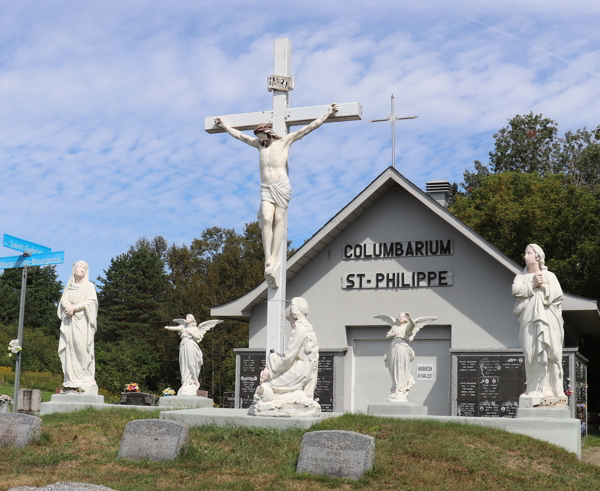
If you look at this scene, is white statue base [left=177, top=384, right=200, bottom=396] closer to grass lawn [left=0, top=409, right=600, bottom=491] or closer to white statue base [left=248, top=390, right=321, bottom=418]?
grass lawn [left=0, top=409, right=600, bottom=491]

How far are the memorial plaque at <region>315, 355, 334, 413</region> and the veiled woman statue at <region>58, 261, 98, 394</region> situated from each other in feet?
21.3

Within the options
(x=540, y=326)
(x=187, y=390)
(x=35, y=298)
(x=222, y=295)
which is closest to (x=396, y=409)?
(x=540, y=326)

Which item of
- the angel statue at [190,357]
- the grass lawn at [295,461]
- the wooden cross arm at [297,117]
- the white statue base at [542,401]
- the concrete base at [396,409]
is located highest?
the wooden cross arm at [297,117]

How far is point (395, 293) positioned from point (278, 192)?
8126 millimetres

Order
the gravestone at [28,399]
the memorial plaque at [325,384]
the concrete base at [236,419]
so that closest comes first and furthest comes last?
the concrete base at [236,419] → the memorial plaque at [325,384] → the gravestone at [28,399]

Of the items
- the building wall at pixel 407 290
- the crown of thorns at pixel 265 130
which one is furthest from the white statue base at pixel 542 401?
the building wall at pixel 407 290

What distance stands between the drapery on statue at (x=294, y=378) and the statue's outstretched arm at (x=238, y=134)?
302 centimetres

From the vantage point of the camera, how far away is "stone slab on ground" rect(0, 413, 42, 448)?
10922mm

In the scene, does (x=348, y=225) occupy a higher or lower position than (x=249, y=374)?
higher

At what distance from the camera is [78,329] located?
1482cm

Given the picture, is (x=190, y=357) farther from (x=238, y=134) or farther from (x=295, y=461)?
(x=295, y=461)

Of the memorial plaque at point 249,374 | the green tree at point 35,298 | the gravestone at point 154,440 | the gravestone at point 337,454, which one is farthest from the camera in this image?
the green tree at point 35,298

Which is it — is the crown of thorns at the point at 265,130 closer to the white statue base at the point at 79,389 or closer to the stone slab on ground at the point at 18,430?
the stone slab on ground at the point at 18,430

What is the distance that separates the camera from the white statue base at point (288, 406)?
11.4m
